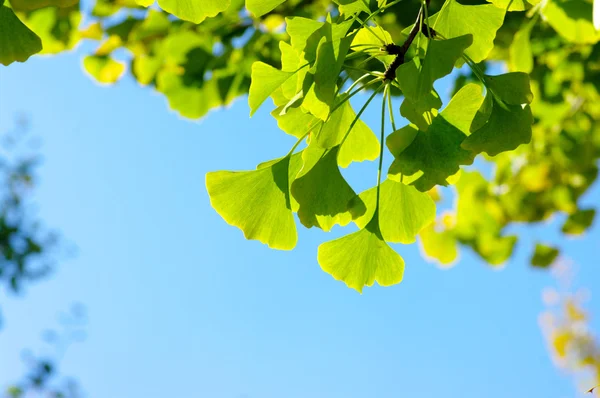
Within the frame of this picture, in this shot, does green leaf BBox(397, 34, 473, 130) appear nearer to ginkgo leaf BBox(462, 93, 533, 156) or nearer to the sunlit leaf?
ginkgo leaf BBox(462, 93, 533, 156)

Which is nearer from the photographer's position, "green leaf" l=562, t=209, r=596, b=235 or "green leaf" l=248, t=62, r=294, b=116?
"green leaf" l=248, t=62, r=294, b=116

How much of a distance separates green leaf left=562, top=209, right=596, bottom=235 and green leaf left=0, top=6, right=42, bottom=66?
7.33 ft

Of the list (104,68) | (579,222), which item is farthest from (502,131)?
(579,222)

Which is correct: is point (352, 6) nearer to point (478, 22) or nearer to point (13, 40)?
point (478, 22)

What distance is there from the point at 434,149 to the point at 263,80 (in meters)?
0.18

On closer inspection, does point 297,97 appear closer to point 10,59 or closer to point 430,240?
point 10,59

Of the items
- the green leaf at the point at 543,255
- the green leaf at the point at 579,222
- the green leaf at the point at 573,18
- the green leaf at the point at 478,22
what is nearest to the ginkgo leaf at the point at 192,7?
the green leaf at the point at 478,22

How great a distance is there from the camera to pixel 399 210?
697 millimetres

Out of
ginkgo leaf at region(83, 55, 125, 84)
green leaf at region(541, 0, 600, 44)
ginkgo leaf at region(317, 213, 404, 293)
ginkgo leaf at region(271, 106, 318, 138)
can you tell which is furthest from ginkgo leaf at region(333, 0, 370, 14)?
ginkgo leaf at region(83, 55, 125, 84)

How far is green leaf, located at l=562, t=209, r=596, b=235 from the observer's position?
7.97 feet

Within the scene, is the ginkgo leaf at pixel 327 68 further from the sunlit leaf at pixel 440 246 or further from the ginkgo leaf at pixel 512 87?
the sunlit leaf at pixel 440 246

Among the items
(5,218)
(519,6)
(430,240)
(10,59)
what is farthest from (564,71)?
(5,218)

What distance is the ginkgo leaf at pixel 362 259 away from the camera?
2.22 ft

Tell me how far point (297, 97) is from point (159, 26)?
4.15ft
